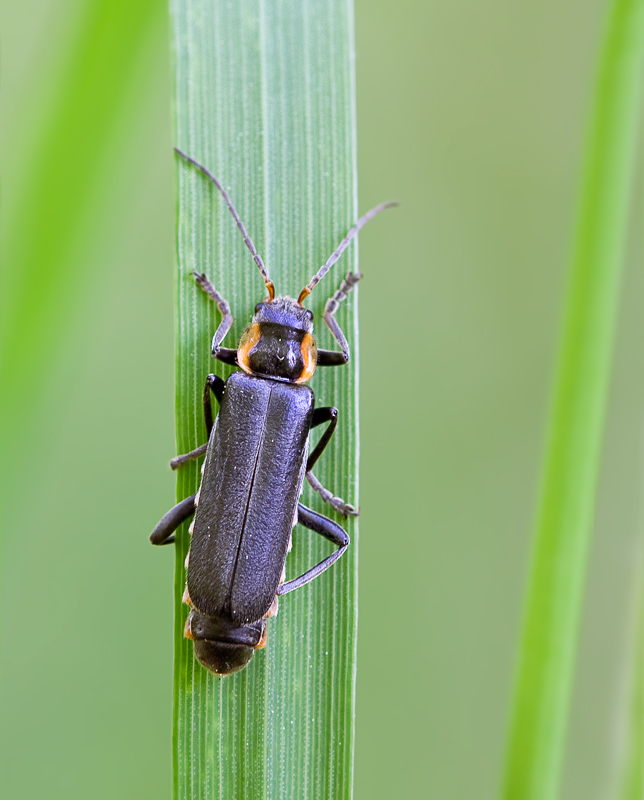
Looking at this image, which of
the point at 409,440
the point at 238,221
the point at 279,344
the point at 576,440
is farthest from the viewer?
the point at 409,440

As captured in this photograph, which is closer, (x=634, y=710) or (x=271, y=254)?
(x=634, y=710)

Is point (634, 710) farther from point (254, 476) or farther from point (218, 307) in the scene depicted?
point (218, 307)

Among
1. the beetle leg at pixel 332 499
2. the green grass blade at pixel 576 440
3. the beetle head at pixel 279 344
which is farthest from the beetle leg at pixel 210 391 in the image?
the green grass blade at pixel 576 440

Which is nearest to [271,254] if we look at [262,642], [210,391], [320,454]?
[210,391]

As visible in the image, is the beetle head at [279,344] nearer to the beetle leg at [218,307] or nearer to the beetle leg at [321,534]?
the beetle leg at [218,307]

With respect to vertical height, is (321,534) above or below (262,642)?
above

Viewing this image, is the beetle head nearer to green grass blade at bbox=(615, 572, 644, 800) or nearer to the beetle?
the beetle

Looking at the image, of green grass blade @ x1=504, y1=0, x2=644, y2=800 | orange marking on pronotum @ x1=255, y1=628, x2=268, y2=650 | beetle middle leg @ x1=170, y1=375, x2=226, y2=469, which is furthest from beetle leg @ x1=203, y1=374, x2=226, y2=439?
green grass blade @ x1=504, y1=0, x2=644, y2=800
